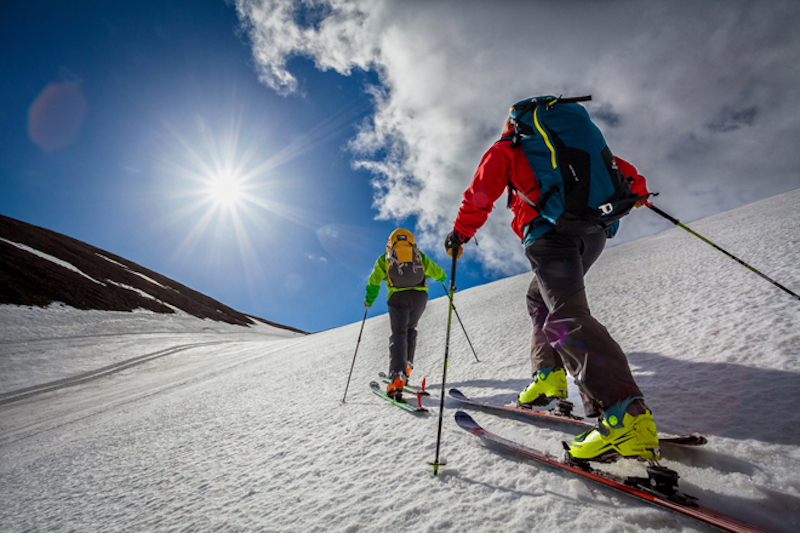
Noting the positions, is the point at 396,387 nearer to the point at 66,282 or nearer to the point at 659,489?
the point at 659,489

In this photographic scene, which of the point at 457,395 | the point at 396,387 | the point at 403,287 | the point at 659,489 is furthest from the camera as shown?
the point at 403,287

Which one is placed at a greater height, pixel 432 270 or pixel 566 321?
pixel 432 270

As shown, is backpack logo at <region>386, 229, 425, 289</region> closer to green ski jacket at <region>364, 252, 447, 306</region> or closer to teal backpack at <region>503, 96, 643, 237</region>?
green ski jacket at <region>364, 252, 447, 306</region>

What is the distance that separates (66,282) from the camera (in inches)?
931

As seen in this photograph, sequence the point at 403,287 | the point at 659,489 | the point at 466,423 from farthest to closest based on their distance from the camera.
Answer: the point at 403,287 → the point at 466,423 → the point at 659,489

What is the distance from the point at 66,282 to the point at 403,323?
32.9 m

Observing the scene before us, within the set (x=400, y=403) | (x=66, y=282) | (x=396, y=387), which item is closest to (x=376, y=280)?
(x=396, y=387)

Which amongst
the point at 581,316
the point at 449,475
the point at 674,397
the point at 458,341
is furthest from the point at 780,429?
the point at 458,341

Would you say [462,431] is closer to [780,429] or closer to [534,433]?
[534,433]

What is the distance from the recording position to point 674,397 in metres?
1.94

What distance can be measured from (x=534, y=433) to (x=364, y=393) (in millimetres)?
2333

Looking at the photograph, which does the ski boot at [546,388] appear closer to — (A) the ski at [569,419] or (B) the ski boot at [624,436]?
(A) the ski at [569,419]

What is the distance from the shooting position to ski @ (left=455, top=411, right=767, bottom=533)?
1.05m

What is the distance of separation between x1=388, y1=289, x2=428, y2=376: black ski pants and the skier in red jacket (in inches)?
62.5
